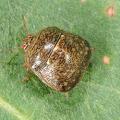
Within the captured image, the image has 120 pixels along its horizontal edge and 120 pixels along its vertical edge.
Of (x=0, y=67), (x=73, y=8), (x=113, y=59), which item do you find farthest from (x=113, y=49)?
(x=0, y=67)

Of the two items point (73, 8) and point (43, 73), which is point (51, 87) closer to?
point (43, 73)

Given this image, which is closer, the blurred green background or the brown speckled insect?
the brown speckled insect

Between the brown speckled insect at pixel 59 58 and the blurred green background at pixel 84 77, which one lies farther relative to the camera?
the blurred green background at pixel 84 77

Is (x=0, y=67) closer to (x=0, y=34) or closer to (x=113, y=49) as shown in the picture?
(x=0, y=34)

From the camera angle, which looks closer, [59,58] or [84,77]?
[59,58]

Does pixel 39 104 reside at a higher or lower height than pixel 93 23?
lower
